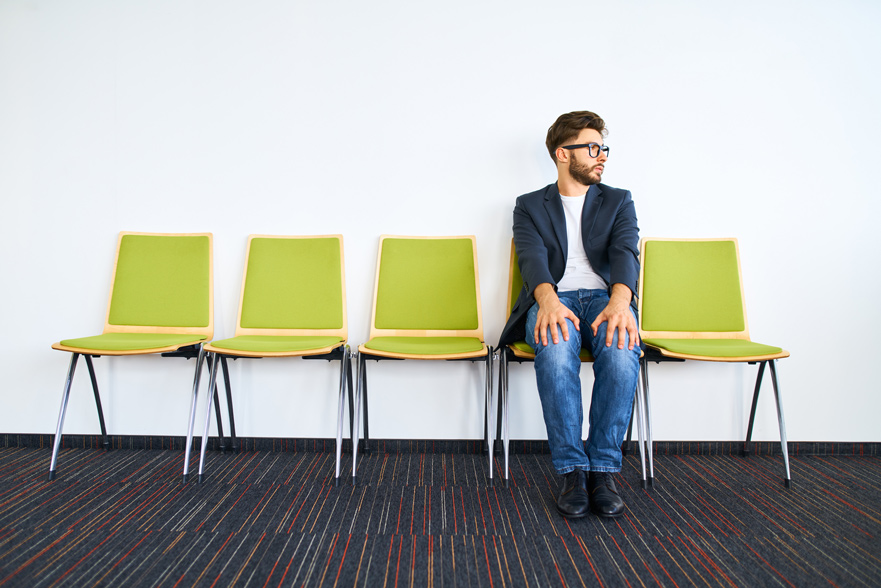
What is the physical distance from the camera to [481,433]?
2225mm

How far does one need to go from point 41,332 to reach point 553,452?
239 centimetres

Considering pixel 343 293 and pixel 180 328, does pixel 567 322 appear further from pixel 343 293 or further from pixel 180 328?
pixel 180 328

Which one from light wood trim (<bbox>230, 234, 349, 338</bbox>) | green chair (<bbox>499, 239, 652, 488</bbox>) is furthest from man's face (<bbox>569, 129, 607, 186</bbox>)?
light wood trim (<bbox>230, 234, 349, 338</bbox>)

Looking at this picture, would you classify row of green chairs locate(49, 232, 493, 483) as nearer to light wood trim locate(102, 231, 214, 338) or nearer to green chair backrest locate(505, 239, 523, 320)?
light wood trim locate(102, 231, 214, 338)

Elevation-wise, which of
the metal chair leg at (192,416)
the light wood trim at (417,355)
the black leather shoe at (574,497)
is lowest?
the black leather shoe at (574,497)

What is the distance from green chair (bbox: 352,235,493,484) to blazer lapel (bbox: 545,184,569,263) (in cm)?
38

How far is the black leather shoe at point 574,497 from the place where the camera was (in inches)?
59.2

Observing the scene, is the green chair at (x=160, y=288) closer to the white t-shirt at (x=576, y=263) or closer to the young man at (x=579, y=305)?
the young man at (x=579, y=305)

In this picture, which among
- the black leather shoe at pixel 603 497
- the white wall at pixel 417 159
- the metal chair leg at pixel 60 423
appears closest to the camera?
the black leather shoe at pixel 603 497

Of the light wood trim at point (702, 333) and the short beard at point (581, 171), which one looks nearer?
the short beard at point (581, 171)

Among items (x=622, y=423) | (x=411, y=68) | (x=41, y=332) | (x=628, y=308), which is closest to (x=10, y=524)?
(x=41, y=332)

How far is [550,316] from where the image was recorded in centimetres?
167

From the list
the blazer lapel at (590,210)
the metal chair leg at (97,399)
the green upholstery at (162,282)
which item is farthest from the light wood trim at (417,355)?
the metal chair leg at (97,399)

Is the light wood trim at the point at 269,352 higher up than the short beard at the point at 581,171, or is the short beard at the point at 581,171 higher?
the short beard at the point at 581,171
